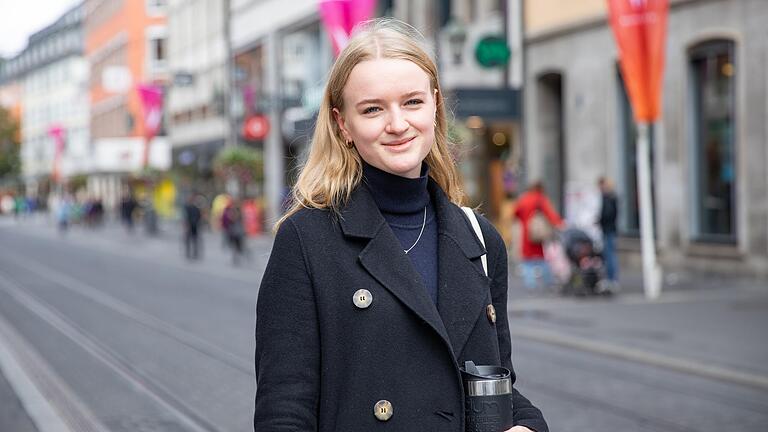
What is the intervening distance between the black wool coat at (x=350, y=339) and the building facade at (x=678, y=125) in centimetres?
1702

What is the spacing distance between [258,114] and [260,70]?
9.57ft

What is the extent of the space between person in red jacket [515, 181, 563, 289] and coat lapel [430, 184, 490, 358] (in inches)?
585

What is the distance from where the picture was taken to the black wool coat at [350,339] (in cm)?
246

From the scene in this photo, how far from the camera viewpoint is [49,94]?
111438mm

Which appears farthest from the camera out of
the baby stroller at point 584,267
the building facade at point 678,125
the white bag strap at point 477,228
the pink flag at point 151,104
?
the pink flag at point 151,104

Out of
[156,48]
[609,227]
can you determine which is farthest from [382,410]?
[156,48]

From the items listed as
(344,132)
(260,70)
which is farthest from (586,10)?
(260,70)

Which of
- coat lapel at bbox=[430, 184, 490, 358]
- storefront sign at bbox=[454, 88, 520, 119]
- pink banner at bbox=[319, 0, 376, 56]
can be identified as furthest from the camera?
storefront sign at bbox=[454, 88, 520, 119]

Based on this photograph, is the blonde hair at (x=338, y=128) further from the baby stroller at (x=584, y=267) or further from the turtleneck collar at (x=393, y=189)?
the baby stroller at (x=584, y=267)

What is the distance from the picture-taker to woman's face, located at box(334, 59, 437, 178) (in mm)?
2535

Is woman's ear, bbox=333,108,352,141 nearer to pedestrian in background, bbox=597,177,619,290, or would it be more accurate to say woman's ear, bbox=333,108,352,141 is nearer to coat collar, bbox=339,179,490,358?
coat collar, bbox=339,179,490,358

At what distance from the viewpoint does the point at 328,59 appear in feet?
129

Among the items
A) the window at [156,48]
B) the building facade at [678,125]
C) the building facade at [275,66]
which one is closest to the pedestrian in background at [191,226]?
the building facade at [275,66]

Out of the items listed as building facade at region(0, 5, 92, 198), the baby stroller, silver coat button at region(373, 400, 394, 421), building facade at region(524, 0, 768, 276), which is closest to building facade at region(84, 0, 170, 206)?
building facade at region(0, 5, 92, 198)
